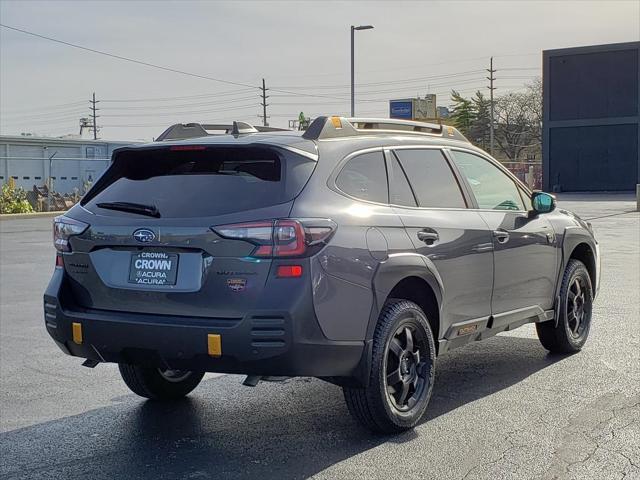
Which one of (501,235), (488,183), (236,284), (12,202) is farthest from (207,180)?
(12,202)

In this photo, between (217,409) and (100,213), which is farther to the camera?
(217,409)

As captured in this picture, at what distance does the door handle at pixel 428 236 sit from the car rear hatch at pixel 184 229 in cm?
91

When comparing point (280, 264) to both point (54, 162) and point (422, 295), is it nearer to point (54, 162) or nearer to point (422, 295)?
point (422, 295)

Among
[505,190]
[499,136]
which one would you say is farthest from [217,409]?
[499,136]

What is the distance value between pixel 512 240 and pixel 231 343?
2715 millimetres

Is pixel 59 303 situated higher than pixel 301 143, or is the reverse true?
pixel 301 143

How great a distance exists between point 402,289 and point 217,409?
153 cm

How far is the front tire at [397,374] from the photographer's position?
4.82 m

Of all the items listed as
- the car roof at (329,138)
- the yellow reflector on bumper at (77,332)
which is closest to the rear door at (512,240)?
the car roof at (329,138)

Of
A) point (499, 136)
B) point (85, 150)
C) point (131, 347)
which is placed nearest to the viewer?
point (131, 347)

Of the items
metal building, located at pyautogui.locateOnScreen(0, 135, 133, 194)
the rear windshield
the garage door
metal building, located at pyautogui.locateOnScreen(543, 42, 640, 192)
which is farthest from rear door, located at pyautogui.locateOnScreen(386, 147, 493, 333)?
the garage door

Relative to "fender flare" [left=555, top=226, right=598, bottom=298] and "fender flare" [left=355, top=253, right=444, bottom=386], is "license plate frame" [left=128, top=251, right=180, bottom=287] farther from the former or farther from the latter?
"fender flare" [left=555, top=226, right=598, bottom=298]

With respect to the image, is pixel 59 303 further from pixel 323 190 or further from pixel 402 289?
pixel 402 289

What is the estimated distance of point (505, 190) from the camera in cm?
659
